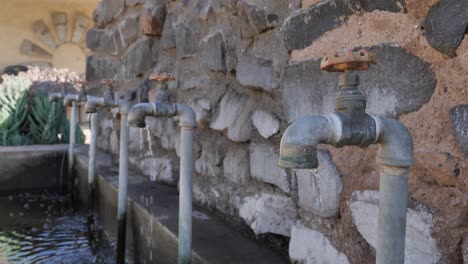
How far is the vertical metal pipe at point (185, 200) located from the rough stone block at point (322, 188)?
346mm

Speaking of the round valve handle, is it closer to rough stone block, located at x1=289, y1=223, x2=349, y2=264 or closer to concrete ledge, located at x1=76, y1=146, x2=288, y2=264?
rough stone block, located at x1=289, y1=223, x2=349, y2=264

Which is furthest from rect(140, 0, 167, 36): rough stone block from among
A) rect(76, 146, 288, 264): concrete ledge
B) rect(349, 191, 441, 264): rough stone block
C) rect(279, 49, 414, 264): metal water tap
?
rect(279, 49, 414, 264): metal water tap

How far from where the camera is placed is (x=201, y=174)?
191 cm

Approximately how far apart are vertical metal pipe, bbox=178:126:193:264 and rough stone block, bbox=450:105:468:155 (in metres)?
0.80

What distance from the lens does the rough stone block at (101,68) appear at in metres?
3.24

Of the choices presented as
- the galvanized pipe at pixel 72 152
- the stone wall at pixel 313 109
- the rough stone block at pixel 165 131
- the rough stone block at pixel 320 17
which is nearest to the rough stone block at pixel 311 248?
the stone wall at pixel 313 109

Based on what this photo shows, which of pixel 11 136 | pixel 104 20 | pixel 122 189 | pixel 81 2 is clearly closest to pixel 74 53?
pixel 81 2

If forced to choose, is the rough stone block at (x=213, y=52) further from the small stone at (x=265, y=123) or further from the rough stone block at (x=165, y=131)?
the rough stone block at (x=165, y=131)

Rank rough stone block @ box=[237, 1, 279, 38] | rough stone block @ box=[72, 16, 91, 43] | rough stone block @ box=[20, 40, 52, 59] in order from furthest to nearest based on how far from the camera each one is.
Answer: rough stone block @ box=[72, 16, 91, 43], rough stone block @ box=[20, 40, 52, 59], rough stone block @ box=[237, 1, 279, 38]

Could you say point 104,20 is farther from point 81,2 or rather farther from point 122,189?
point 81,2

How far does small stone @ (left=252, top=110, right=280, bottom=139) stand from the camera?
55.5 inches

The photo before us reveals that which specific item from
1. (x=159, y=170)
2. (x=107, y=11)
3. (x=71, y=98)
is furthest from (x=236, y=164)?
(x=107, y=11)

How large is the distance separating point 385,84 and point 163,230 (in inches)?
37.5

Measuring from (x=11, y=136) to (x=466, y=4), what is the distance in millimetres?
4155
